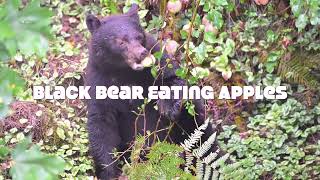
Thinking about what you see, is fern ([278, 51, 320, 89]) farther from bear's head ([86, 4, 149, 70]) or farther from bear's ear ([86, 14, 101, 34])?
bear's ear ([86, 14, 101, 34])

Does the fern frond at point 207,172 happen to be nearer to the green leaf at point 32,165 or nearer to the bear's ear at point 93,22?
the bear's ear at point 93,22

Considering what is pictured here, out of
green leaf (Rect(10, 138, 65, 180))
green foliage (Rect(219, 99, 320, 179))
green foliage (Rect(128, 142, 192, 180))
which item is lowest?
green foliage (Rect(219, 99, 320, 179))

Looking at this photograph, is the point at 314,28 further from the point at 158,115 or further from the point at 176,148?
the point at 176,148

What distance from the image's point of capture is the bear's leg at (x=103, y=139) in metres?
5.36

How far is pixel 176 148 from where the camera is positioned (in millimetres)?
3600

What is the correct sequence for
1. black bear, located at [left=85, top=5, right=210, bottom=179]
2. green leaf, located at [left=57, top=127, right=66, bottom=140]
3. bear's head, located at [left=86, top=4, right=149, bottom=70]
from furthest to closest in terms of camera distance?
1. green leaf, located at [left=57, top=127, right=66, bottom=140]
2. black bear, located at [left=85, top=5, right=210, bottom=179]
3. bear's head, located at [left=86, top=4, right=149, bottom=70]

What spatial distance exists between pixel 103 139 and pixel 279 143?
5.24 ft

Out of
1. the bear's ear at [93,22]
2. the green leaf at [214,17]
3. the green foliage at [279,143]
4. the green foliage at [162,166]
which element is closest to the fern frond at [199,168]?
the green foliage at [162,166]

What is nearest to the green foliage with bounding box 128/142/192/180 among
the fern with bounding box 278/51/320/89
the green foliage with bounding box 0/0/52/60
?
the green foliage with bounding box 0/0/52/60

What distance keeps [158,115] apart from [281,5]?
82.0 inches

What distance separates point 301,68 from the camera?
6.29 m

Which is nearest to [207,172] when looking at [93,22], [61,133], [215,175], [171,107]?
[215,175]

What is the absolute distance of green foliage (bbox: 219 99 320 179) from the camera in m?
5.39

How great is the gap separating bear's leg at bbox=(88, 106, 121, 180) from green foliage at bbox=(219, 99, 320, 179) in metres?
1.09
